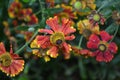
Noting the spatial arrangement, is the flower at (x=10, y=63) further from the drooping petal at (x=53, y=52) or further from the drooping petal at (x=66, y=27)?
the drooping petal at (x=66, y=27)

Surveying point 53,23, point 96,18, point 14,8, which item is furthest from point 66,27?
point 14,8

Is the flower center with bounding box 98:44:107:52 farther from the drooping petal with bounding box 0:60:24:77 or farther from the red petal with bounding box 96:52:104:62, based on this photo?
the drooping petal with bounding box 0:60:24:77

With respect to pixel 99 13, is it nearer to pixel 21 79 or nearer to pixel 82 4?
pixel 82 4

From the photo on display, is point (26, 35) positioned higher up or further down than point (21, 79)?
higher up

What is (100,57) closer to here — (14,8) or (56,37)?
(56,37)

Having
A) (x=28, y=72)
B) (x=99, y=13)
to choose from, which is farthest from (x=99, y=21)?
(x=28, y=72)

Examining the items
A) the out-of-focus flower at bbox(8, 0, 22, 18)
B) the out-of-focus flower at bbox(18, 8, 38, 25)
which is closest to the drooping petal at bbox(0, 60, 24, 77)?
the out-of-focus flower at bbox(18, 8, 38, 25)
